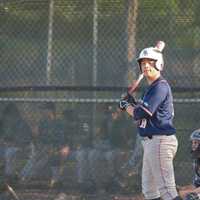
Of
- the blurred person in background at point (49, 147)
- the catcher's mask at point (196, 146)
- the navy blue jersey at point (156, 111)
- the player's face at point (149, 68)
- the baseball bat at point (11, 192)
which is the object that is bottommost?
the baseball bat at point (11, 192)

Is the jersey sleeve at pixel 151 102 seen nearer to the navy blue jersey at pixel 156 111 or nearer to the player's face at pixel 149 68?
the navy blue jersey at pixel 156 111

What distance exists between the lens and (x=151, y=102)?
5.99 meters

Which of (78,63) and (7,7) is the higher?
(7,7)

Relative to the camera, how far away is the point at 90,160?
24.6 feet

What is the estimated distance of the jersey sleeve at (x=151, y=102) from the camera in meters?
5.97

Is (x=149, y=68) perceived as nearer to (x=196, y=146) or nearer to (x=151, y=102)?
(x=151, y=102)

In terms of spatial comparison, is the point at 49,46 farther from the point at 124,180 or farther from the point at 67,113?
the point at 124,180

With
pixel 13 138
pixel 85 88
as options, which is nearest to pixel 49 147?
pixel 13 138

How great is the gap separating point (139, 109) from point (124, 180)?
63.2 inches

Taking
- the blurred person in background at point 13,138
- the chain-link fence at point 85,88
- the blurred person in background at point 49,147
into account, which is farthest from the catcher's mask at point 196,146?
the blurred person in background at point 13,138

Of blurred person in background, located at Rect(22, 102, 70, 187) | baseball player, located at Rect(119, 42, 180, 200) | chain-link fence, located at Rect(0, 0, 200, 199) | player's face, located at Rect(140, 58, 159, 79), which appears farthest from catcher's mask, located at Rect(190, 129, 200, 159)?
blurred person in background, located at Rect(22, 102, 70, 187)

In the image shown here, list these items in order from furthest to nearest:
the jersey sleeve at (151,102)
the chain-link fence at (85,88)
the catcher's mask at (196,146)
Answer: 1. the chain-link fence at (85,88)
2. the jersey sleeve at (151,102)
3. the catcher's mask at (196,146)

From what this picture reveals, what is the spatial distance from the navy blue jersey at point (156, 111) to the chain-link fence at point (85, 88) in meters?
1.25

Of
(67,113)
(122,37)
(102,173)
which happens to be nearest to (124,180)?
(102,173)
